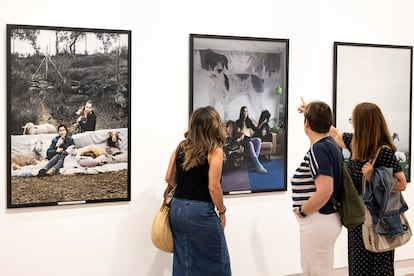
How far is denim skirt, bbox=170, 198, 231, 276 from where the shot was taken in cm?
337

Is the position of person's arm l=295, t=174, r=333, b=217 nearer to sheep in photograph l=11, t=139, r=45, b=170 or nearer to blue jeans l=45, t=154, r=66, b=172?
blue jeans l=45, t=154, r=66, b=172

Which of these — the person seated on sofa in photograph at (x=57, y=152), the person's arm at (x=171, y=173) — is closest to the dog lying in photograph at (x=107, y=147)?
the person seated on sofa in photograph at (x=57, y=152)

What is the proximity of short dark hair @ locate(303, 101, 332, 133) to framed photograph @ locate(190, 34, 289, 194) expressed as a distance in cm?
95

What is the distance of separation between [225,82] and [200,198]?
42.1 inches

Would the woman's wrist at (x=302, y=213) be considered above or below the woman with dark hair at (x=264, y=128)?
below

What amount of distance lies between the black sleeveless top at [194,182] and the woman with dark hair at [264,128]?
96 cm

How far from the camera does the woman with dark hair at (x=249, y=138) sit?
4.16 m

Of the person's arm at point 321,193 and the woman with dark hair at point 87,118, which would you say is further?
the woman with dark hair at point 87,118

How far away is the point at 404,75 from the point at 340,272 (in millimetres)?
1747

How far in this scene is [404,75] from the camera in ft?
15.7

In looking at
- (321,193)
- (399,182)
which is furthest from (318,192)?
(399,182)

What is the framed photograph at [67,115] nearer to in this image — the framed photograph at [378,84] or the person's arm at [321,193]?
the person's arm at [321,193]

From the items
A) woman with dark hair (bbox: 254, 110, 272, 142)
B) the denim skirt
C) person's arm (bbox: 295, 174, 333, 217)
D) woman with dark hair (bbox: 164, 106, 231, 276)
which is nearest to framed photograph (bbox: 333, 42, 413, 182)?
woman with dark hair (bbox: 254, 110, 272, 142)

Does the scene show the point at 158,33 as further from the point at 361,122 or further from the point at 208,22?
the point at 361,122
